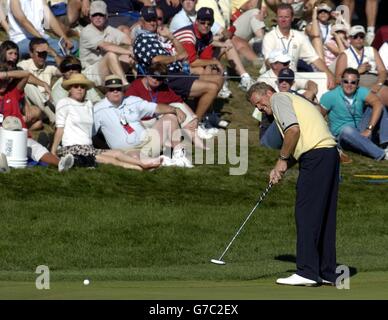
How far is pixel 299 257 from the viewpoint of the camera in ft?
41.7

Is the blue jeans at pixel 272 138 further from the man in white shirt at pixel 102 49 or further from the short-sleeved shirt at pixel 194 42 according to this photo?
the man in white shirt at pixel 102 49

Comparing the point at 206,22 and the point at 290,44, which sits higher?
the point at 206,22

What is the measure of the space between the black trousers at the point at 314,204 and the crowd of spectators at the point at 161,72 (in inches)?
238

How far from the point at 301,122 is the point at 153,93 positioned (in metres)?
7.26

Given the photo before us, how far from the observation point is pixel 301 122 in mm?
12594

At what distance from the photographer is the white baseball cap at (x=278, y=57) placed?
20.7m

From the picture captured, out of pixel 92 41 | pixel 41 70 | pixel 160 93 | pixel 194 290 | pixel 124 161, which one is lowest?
pixel 194 290

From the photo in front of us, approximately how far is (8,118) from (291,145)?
6426 mm

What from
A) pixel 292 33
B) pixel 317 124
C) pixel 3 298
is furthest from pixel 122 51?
pixel 3 298

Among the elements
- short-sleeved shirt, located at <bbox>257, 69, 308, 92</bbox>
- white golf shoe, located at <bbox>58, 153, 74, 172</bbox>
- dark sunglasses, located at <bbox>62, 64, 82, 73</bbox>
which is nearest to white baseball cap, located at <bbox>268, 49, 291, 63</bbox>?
short-sleeved shirt, located at <bbox>257, 69, 308, 92</bbox>

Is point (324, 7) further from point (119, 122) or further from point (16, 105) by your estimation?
point (16, 105)

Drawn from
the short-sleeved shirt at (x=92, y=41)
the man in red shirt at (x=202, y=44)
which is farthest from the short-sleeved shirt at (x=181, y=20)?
the short-sleeved shirt at (x=92, y=41)

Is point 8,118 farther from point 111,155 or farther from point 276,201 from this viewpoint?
point 276,201

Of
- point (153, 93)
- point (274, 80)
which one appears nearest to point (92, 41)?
point (153, 93)
